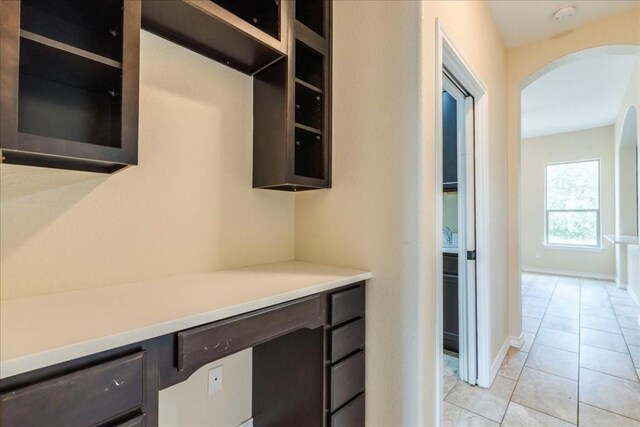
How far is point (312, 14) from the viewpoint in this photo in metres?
1.59

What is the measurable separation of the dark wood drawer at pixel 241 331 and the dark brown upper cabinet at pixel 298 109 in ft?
1.88

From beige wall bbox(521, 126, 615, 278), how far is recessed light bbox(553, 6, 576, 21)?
14.3 feet

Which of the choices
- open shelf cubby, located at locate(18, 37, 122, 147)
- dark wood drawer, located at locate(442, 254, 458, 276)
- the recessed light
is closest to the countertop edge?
open shelf cubby, located at locate(18, 37, 122, 147)

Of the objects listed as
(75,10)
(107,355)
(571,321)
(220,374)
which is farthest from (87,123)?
(571,321)

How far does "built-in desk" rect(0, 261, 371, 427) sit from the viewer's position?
23.9 inches

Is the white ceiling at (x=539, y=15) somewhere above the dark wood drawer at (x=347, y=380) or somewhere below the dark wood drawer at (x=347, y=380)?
above

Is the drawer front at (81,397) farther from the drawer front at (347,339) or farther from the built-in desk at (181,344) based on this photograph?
the drawer front at (347,339)

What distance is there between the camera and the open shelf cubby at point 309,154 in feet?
5.16

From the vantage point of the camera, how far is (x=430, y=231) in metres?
1.34

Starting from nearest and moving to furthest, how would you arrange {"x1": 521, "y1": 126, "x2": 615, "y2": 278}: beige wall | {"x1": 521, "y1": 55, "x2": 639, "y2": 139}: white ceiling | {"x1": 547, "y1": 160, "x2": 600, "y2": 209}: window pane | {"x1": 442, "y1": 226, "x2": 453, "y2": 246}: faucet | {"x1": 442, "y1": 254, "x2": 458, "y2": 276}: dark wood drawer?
{"x1": 442, "y1": 254, "x2": 458, "y2": 276}: dark wood drawer, {"x1": 442, "y1": 226, "x2": 453, "y2": 246}: faucet, {"x1": 521, "y1": 55, "x2": 639, "y2": 139}: white ceiling, {"x1": 521, "y1": 126, "x2": 615, "y2": 278}: beige wall, {"x1": 547, "y1": 160, "x2": 600, "y2": 209}: window pane

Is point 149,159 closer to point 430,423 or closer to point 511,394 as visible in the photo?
point 430,423

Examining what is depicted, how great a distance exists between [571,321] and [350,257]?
3.25 meters

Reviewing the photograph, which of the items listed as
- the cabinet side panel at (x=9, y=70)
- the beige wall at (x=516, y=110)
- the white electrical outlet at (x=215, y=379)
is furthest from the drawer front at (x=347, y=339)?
the beige wall at (x=516, y=110)

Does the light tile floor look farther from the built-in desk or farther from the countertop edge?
the countertop edge
